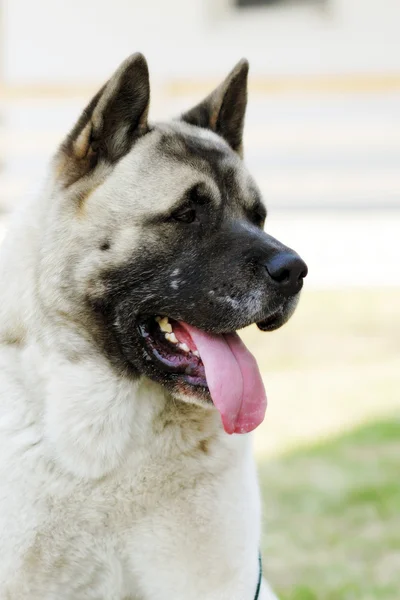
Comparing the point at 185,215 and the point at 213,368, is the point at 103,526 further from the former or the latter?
the point at 185,215

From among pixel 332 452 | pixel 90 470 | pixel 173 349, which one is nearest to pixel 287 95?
pixel 332 452

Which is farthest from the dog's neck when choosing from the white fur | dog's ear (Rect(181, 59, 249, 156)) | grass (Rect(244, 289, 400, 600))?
A: grass (Rect(244, 289, 400, 600))

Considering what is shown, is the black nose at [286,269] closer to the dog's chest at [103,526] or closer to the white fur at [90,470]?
the white fur at [90,470]

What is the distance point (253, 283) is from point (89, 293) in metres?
0.46

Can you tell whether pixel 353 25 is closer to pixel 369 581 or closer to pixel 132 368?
pixel 369 581

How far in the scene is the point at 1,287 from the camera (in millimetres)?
2900

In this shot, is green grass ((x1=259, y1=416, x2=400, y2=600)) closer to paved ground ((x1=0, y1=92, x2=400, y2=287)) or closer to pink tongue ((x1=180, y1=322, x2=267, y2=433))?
pink tongue ((x1=180, y1=322, x2=267, y2=433))

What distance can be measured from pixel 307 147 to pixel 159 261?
8.56 metres

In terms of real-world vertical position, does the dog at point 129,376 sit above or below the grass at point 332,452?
above

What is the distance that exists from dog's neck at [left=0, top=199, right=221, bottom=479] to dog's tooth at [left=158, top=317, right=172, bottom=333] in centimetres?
16

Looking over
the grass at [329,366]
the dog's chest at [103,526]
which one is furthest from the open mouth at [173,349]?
the grass at [329,366]

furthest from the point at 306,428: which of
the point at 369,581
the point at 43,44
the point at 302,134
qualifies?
the point at 43,44

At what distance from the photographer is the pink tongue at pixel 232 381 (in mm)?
2754

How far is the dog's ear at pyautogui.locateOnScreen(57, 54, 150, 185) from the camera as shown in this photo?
9.35 ft
